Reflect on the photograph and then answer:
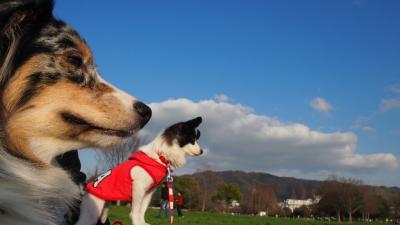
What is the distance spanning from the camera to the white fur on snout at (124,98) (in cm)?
350

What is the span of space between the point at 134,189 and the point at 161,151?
4.86 feet

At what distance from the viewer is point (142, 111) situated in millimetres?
3559

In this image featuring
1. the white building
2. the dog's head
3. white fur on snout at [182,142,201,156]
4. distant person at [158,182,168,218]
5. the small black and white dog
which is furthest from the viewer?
the white building

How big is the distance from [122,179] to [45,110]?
Answer: 4788mm

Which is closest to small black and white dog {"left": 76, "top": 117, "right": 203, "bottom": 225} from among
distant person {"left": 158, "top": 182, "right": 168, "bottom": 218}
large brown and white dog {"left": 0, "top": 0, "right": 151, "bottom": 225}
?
large brown and white dog {"left": 0, "top": 0, "right": 151, "bottom": 225}

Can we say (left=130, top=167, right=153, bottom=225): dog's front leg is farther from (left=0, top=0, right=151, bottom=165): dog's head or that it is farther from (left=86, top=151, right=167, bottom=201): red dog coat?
(left=0, top=0, right=151, bottom=165): dog's head

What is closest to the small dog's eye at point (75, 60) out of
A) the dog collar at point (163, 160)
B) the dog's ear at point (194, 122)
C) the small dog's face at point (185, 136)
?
the dog collar at point (163, 160)

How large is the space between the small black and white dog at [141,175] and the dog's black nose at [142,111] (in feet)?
10.8

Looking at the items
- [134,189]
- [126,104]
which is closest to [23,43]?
[126,104]

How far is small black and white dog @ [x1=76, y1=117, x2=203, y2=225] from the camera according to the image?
6836 mm

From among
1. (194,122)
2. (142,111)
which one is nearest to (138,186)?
(194,122)

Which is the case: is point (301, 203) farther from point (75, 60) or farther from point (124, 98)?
point (75, 60)

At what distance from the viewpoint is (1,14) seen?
2547 mm

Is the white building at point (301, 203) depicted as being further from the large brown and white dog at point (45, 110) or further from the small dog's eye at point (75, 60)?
the small dog's eye at point (75, 60)
